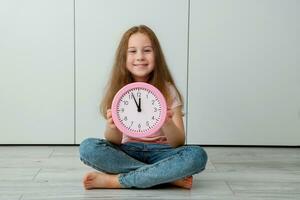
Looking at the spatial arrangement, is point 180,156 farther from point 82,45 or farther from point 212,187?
point 82,45

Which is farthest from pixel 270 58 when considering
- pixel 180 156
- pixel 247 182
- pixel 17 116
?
pixel 17 116

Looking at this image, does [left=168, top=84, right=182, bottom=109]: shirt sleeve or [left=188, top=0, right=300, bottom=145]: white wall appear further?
[left=188, top=0, right=300, bottom=145]: white wall

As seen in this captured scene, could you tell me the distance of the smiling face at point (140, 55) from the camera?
1.26 m

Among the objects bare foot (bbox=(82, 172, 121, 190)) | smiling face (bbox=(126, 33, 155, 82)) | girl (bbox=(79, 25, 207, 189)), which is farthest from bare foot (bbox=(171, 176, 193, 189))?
smiling face (bbox=(126, 33, 155, 82))

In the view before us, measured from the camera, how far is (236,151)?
6.12 feet

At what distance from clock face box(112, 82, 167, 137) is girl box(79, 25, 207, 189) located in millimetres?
32

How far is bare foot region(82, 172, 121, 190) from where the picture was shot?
1.21 metres

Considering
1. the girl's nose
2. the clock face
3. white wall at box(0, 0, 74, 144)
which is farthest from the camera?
white wall at box(0, 0, 74, 144)

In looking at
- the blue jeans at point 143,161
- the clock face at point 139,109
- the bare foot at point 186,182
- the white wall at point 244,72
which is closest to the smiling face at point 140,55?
the clock face at point 139,109

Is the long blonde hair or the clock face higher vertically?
the long blonde hair

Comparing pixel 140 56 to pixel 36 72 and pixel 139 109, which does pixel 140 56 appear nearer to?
pixel 139 109

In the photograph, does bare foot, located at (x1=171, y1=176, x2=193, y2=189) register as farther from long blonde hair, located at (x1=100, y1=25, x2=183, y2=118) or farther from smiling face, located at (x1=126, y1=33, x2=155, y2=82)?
smiling face, located at (x1=126, y1=33, x2=155, y2=82)

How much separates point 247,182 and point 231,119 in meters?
0.66

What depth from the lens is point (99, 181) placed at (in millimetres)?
1213
